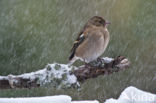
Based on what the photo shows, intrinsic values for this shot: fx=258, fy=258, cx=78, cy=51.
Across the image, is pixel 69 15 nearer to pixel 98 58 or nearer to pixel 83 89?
pixel 98 58

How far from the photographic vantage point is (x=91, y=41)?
6.40 feet

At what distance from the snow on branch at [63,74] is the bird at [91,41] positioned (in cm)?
6

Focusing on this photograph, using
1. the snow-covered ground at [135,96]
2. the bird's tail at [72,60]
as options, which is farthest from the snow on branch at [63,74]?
the snow-covered ground at [135,96]

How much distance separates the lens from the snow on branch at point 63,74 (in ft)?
6.55

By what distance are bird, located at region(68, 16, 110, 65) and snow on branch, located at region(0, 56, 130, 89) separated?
0.21 feet

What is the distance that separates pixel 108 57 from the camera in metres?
2.03

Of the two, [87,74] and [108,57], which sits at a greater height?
[108,57]

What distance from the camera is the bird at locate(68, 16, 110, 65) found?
1954 millimetres

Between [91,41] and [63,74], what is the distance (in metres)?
0.35

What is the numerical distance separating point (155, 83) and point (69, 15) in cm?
88

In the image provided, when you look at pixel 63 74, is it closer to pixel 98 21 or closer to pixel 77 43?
pixel 77 43

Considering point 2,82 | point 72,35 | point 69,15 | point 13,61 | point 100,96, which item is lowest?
point 100,96

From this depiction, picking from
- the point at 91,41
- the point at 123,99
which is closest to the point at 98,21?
the point at 91,41

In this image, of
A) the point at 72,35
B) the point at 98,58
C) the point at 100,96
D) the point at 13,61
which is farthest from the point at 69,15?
the point at 100,96
